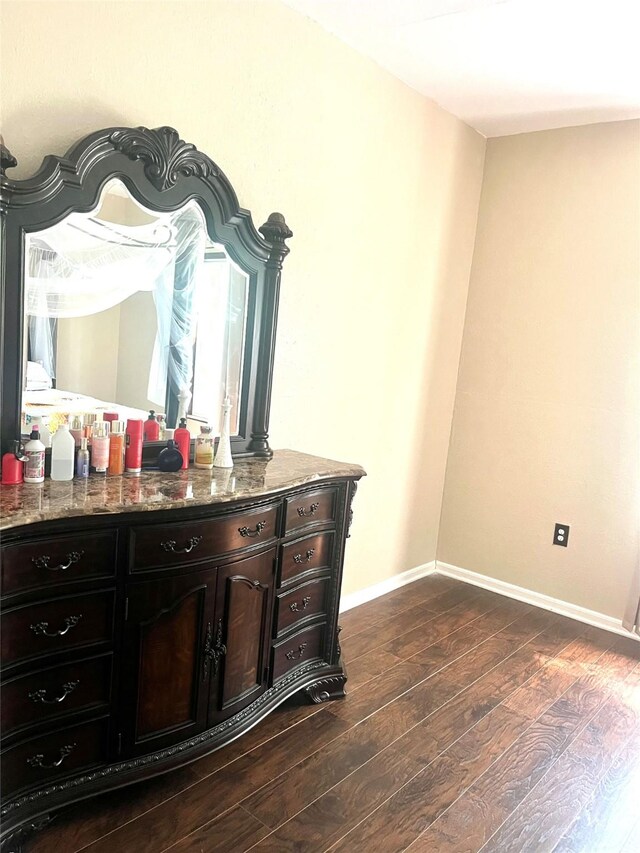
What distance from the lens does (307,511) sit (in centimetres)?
238

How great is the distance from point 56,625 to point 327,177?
2.07 m

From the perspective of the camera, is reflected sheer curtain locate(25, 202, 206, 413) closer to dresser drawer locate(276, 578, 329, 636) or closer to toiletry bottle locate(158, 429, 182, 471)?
toiletry bottle locate(158, 429, 182, 471)

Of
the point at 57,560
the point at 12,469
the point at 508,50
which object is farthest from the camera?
the point at 508,50

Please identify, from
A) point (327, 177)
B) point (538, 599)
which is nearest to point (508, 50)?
point (327, 177)

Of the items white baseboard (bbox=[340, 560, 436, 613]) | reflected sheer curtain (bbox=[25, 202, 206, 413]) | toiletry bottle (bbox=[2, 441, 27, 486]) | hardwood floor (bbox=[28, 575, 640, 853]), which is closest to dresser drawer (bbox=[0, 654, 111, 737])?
hardwood floor (bbox=[28, 575, 640, 853])

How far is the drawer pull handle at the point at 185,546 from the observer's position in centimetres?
188

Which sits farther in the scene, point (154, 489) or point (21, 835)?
point (154, 489)

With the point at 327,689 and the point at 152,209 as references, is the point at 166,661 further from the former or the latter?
the point at 152,209

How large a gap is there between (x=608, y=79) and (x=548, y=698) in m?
2.64

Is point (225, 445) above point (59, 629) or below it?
above

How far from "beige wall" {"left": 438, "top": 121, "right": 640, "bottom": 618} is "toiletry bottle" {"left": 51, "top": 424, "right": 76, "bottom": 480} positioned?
2.60 meters

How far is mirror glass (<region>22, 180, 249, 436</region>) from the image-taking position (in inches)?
78.5

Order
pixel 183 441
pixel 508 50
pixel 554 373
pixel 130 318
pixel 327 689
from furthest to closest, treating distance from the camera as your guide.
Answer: pixel 554 373, pixel 508 50, pixel 327 689, pixel 183 441, pixel 130 318

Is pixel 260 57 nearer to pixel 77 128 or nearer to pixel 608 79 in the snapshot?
pixel 77 128
